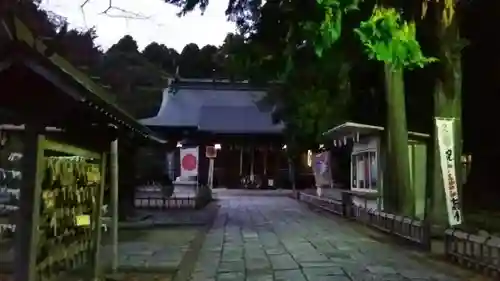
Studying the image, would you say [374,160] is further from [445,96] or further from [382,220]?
[445,96]

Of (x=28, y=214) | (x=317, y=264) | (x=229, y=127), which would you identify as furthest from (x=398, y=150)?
(x=229, y=127)

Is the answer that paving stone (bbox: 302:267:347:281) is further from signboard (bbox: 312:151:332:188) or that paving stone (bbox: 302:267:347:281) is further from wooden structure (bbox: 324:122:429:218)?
signboard (bbox: 312:151:332:188)

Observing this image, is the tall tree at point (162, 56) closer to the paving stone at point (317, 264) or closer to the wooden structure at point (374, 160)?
the wooden structure at point (374, 160)

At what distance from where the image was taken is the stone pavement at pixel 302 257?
10.2 meters

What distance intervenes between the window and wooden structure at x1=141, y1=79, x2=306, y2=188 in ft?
37.9

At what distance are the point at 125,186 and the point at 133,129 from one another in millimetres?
12520

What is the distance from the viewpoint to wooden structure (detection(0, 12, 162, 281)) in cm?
470

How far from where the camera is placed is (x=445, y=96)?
1327cm

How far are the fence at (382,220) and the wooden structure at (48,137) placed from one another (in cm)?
805

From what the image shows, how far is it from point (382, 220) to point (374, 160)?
359 centimetres

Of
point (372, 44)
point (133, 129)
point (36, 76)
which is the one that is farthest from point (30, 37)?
point (372, 44)

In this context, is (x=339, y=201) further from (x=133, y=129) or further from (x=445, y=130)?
(x=133, y=129)

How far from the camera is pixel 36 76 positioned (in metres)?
4.92

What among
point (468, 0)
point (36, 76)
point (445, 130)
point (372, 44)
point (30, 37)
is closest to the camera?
point (30, 37)
